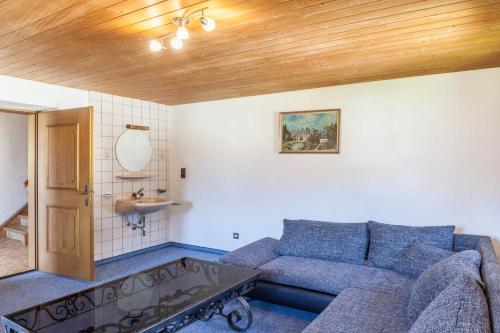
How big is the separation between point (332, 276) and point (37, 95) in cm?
357

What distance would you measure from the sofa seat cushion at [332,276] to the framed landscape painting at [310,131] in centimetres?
140

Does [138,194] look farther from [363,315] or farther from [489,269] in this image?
[489,269]

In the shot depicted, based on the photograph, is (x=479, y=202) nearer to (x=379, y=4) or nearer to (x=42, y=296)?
(x=379, y=4)

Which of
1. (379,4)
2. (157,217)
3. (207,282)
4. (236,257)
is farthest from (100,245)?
(379,4)

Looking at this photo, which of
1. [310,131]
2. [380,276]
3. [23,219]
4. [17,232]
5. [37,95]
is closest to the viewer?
[380,276]

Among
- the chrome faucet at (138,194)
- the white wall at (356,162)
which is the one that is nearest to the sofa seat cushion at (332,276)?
the white wall at (356,162)

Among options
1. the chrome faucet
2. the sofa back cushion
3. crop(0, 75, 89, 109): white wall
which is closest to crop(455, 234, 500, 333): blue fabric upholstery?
the sofa back cushion

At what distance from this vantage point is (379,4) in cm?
190

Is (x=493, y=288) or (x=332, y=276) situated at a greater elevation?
(x=493, y=288)

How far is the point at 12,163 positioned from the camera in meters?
6.02

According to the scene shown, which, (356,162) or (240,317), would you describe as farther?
(356,162)

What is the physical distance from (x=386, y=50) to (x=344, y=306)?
1914mm

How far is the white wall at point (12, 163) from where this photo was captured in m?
5.86

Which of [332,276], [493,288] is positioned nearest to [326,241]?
[332,276]
